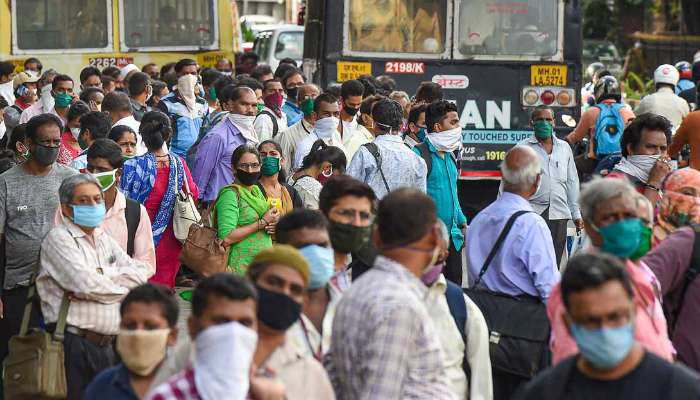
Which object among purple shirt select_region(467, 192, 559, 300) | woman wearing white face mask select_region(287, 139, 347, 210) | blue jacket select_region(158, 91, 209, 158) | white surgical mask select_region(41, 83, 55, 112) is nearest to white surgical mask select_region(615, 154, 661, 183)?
woman wearing white face mask select_region(287, 139, 347, 210)

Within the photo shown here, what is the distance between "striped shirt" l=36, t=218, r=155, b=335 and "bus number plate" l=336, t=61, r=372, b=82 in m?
7.77

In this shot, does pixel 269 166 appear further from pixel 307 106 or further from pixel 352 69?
pixel 352 69

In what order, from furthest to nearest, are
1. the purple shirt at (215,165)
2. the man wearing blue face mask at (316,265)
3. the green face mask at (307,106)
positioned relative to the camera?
the green face mask at (307,106) < the purple shirt at (215,165) < the man wearing blue face mask at (316,265)

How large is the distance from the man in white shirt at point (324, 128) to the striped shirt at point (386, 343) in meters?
5.71

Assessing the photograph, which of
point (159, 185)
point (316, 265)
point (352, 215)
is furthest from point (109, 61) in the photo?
point (316, 265)

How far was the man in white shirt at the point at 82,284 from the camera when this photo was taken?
6523mm

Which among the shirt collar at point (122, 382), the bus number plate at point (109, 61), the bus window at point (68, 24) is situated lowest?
the shirt collar at point (122, 382)

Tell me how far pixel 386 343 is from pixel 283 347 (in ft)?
1.06

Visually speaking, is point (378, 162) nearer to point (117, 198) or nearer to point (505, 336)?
point (117, 198)

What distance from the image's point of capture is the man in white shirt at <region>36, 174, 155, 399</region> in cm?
652

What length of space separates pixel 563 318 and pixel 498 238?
2102mm

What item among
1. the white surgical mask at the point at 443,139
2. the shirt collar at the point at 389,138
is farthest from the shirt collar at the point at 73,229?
the white surgical mask at the point at 443,139

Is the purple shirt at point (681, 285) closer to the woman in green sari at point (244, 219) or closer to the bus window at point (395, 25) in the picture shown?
the woman in green sari at point (244, 219)

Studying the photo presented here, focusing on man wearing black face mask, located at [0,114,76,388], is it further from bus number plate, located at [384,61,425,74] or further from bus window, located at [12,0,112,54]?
bus window, located at [12,0,112,54]
